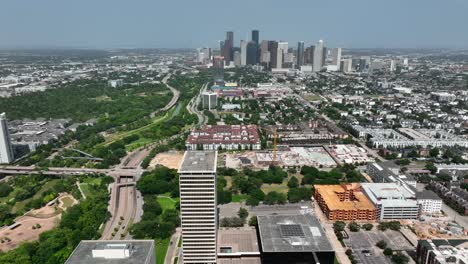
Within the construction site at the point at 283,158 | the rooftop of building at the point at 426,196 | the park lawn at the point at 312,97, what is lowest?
the construction site at the point at 283,158

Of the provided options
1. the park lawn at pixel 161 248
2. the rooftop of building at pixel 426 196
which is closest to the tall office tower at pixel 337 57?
the rooftop of building at pixel 426 196

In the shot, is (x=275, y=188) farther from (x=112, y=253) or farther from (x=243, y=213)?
(x=112, y=253)

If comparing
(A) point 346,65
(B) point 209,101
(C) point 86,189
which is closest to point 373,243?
(C) point 86,189

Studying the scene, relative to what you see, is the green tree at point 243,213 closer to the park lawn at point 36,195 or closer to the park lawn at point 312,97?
the park lawn at point 36,195

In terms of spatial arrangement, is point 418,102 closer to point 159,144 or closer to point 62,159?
point 159,144

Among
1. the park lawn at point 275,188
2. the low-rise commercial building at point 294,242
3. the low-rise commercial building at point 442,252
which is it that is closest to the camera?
the low-rise commercial building at point 294,242

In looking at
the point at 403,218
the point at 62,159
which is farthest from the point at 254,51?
the point at 403,218

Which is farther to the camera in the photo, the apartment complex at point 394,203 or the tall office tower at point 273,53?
the tall office tower at point 273,53
